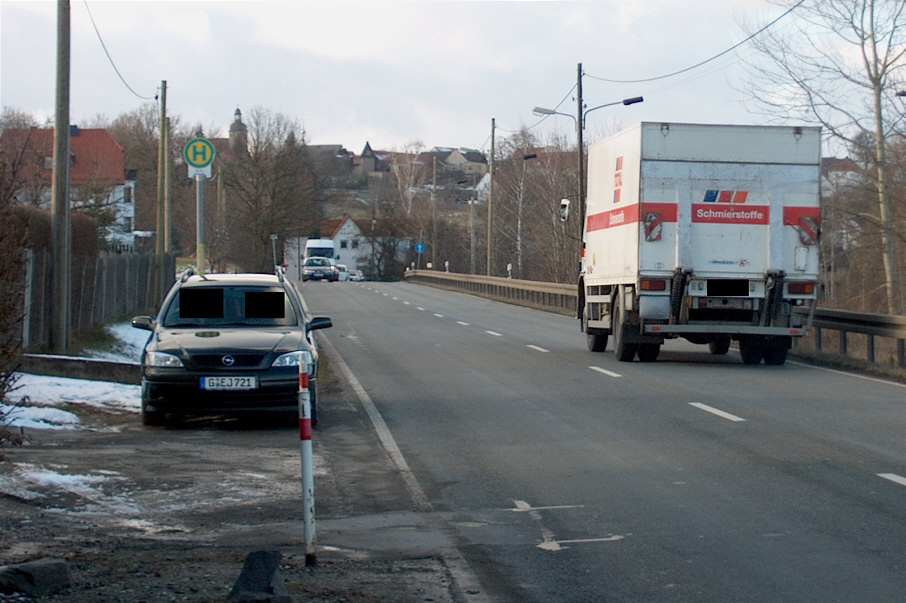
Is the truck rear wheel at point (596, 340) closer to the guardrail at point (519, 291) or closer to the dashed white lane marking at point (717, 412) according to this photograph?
the dashed white lane marking at point (717, 412)

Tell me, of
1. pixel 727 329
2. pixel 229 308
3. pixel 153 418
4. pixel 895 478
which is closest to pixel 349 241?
pixel 727 329

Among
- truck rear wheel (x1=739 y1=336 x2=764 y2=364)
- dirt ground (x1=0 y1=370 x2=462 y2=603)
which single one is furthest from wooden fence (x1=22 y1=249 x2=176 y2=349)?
truck rear wheel (x1=739 y1=336 x2=764 y2=364)

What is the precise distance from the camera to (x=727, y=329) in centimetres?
1733

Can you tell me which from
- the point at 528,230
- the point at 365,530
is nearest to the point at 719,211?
the point at 365,530

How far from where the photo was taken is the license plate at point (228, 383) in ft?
36.8

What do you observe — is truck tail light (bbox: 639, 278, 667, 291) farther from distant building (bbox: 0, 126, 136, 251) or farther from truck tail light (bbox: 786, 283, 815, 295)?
distant building (bbox: 0, 126, 136, 251)

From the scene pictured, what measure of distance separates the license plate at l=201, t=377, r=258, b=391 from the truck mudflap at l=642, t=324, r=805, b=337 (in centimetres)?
791

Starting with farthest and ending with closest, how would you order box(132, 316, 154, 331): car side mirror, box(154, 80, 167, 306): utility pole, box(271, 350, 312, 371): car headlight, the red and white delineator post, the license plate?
box(154, 80, 167, 306): utility pole < box(132, 316, 154, 331): car side mirror < box(271, 350, 312, 371): car headlight < the license plate < the red and white delineator post

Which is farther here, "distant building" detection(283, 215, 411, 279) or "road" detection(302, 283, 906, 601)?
"distant building" detection(283, 215, 411, 279)

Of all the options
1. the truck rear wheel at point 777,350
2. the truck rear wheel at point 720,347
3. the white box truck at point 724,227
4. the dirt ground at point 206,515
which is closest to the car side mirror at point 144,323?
the dirt ground at point 206,515

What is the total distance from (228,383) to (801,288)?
9.76 meters

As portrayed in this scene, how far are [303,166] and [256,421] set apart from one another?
71843 millimetres

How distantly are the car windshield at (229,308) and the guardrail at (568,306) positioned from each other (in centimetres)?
905

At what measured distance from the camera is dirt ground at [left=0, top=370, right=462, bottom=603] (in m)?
5.64
